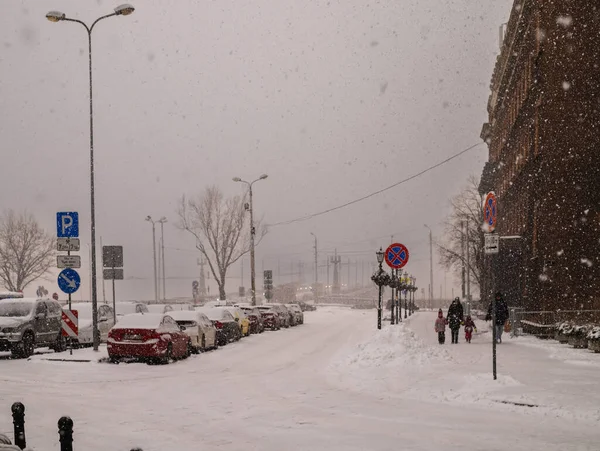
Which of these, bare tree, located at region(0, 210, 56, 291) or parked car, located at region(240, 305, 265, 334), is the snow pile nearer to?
parked car, located at region(240, 305, 265, 334)

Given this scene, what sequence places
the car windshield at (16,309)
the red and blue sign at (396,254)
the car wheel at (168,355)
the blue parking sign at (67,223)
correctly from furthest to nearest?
the red and blue sign at (396,254)
the car windshield at (16,309)
the blue parking sign at (67,223)
the car wheel at (168,355)

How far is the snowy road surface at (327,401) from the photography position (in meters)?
9.00

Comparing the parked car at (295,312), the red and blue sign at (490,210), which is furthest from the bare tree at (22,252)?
the red and blue sign at (490,210)

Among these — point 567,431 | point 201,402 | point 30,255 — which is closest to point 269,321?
point 201,402

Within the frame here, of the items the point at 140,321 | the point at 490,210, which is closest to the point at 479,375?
the point at 490,210

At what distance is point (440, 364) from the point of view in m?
17.0

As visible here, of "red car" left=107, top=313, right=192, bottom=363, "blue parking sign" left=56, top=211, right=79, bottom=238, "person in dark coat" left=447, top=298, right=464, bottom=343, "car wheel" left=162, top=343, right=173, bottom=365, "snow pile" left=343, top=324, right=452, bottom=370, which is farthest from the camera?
"person in dark coat" left=447, top=298, right=464, bottom=343

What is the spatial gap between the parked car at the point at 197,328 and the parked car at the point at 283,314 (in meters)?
14.7

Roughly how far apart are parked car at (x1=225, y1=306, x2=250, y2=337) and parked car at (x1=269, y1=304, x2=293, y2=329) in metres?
6.43

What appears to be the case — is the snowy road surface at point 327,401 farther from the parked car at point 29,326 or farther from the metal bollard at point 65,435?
the metal bollard at point 65,435

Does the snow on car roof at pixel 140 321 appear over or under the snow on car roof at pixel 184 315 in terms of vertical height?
over

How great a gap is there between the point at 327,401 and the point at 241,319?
19.9m

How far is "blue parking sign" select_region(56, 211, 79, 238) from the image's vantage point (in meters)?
21.0

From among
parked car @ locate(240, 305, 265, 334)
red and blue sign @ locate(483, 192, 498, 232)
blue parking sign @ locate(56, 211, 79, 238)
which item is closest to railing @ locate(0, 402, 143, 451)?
red and blue sign @ locate(483, 192, 498, 232)
